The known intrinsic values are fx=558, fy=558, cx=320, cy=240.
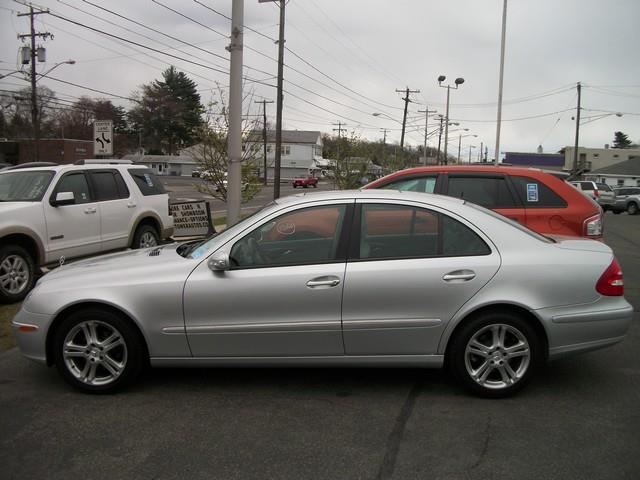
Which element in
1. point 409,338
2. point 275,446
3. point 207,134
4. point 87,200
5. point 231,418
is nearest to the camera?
point 275,446

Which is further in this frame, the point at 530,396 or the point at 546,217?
the point at 546,217

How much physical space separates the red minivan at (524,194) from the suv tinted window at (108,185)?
15.2 feet

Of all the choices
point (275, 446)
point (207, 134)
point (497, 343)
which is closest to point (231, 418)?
point (275, 446)

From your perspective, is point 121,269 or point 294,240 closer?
point 121,269

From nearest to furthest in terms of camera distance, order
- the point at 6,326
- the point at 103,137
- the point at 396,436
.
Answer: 1. the point at 396,436
2. the point at 6,326
3. the point at 103,137

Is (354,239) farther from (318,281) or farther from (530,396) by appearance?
(530,396)

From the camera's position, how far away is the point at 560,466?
10.3 feet

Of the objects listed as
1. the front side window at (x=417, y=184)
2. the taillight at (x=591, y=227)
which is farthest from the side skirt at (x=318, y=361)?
the taillight at (x=591, y=227)

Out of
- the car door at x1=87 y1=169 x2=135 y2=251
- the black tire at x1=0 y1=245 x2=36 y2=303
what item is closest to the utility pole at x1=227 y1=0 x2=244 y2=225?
the car door at x1=87 y1=169 x2=135 y2=251

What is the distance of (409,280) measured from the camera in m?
3.95

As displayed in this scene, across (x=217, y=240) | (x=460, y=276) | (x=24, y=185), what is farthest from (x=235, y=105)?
(x=460, y=276)

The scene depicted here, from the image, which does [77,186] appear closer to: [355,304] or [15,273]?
[15,273]

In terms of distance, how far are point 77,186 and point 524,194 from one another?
6142 mm

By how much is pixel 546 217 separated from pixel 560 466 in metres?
3.79
